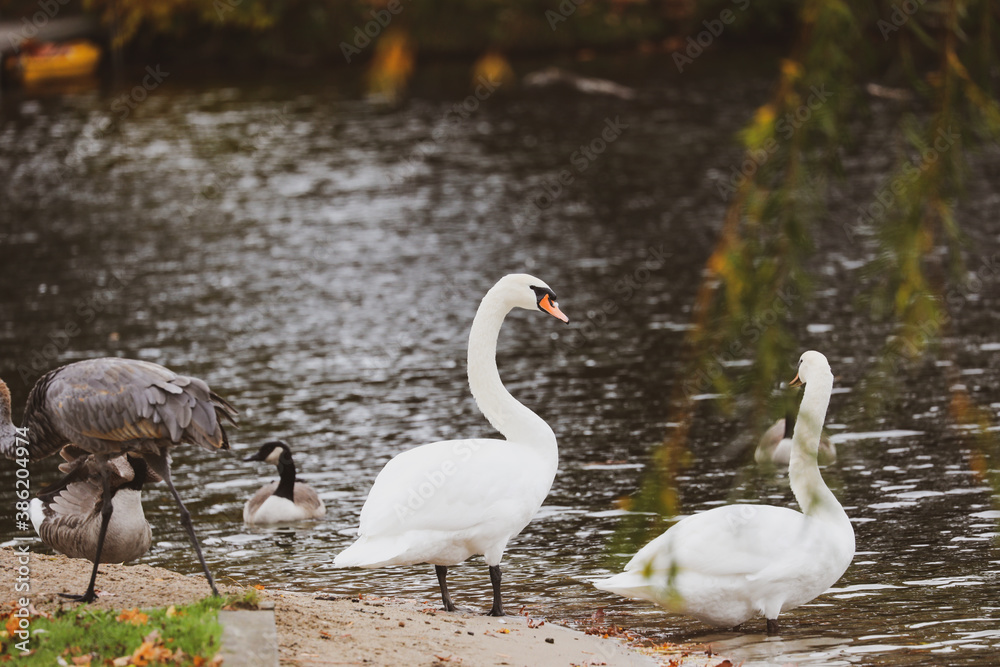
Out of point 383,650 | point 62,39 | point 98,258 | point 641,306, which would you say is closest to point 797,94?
point 62,39

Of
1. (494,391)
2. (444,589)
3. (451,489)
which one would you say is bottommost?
(444,589)

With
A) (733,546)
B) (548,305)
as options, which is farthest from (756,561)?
(548,305)

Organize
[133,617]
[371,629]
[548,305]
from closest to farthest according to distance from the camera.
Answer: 1. [133,617]
2. [371,629]
3. [548,305]

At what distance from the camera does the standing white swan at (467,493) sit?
8.52m

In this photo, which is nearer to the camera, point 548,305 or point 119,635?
point 119,635

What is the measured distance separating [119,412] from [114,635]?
5.17 ft

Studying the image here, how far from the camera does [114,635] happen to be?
6.88m

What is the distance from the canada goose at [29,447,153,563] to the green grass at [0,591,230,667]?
6.09 ft

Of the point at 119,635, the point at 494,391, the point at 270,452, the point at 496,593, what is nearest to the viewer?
the point at 119,635

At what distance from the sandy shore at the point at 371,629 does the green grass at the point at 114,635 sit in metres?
0.55

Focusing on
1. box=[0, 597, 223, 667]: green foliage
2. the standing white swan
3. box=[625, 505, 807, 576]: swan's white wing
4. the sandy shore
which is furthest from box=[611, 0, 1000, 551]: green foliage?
box=[625, 505, 807, 576]: swan's white wing

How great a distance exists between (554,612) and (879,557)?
114 inches

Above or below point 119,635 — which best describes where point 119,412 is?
above

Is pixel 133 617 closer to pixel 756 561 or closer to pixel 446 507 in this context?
pixel 446 507
